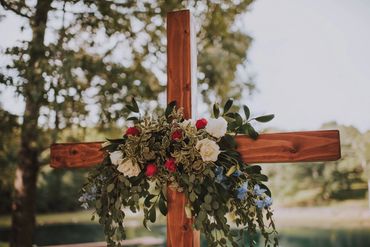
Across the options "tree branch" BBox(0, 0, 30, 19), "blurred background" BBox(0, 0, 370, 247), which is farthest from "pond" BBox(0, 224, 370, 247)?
"tree branch" BBox(0, 0, 30, 19)


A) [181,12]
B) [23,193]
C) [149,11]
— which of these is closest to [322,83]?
[149,11]

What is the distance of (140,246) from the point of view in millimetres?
8617

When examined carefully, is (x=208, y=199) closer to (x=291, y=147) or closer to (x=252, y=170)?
(x=252, y=170)

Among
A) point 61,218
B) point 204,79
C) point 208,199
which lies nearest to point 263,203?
point 208,199

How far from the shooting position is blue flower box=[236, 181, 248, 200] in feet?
4.66

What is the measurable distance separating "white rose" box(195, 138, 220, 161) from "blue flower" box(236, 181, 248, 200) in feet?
0.44

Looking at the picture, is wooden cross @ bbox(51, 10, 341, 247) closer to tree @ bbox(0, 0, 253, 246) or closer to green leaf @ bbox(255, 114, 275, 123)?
green leaf @ bbox(255, 114, 275, 123)

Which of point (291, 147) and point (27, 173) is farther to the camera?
point (27, 173)

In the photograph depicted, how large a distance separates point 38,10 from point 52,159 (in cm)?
202

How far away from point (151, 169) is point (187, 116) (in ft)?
1.06

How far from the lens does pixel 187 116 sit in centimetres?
168

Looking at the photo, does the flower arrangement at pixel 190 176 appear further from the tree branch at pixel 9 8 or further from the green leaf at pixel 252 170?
the tree branch at pixel 9 8

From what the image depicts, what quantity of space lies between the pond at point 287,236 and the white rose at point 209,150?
883cm

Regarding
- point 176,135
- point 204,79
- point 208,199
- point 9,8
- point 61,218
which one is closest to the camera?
point 208,199
